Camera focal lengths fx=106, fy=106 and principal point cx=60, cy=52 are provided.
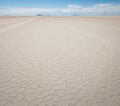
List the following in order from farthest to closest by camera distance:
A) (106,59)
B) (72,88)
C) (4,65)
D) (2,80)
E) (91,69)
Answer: (106,59) → (4,65) → (91,69) → (2,80) → (72,88)

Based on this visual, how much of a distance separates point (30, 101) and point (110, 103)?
1767mm

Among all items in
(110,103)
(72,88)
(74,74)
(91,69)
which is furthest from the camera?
(91,69)

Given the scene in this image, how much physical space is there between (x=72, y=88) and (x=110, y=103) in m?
0.94

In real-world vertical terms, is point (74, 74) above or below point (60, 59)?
below

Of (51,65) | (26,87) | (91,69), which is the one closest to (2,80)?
(26,87)

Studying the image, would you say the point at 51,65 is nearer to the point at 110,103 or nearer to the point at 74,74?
the point at 74,74

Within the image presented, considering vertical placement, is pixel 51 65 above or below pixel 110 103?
above

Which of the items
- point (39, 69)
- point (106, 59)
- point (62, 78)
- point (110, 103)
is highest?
point (106, 59)

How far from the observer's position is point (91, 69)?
12.5ft

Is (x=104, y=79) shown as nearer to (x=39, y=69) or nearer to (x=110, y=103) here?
(x=110, y=103)

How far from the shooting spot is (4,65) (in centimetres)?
412

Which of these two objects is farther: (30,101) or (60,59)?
(60,59)

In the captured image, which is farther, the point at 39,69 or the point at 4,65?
the point at 4,65

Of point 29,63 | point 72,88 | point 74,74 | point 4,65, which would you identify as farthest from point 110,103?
point 4,65
